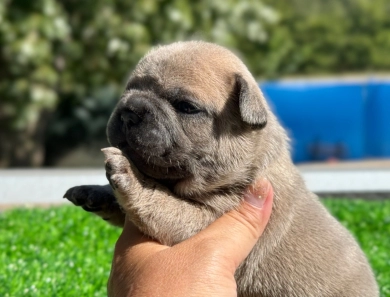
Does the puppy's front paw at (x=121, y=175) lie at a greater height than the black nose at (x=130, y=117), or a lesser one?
lesser

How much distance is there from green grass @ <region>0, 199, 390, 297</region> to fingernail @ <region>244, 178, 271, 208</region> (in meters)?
1.99

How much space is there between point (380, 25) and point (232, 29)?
869 cm

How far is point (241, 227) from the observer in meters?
3.98

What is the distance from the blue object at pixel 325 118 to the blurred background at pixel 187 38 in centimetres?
3

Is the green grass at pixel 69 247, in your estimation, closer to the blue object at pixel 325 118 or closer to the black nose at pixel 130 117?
the black nose at pixel 130 117

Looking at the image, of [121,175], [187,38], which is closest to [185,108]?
[121,175]

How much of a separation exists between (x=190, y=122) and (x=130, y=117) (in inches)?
14.3

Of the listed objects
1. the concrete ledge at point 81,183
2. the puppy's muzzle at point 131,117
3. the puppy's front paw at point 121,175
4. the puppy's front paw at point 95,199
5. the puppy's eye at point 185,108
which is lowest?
the concrete ledge at point 81,183

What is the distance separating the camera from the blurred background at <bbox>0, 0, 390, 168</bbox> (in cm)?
1592

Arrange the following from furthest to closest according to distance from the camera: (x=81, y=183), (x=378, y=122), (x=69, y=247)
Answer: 1. (x=378, y=122)
2. (x=81, y=183)
3. (x=69, y=247)

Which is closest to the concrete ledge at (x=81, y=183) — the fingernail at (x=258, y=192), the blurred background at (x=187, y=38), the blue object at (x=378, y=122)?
the blurred background at (x=187, y=38)

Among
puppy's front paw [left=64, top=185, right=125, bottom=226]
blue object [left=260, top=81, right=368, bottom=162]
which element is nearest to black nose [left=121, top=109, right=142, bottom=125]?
puppy's front paw [left=64, top=185, right=125, bottom=226]

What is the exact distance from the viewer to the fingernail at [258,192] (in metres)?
4.16

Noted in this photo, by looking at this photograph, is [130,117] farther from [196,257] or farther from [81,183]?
[81,183]
